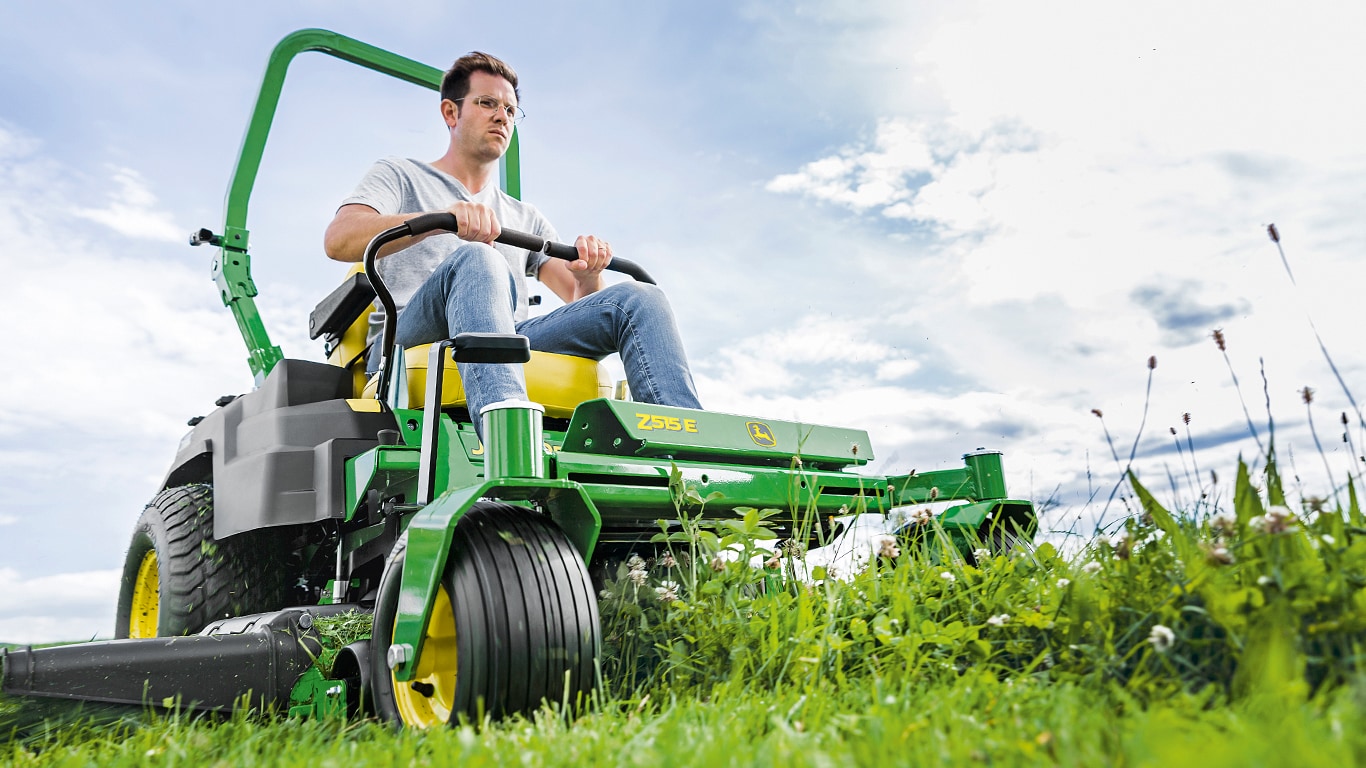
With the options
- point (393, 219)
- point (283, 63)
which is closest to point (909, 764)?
point (393, 219)

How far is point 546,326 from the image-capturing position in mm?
3129

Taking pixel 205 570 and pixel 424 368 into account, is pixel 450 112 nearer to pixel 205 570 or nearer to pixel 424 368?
pixel 424 368

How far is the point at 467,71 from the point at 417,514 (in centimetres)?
239

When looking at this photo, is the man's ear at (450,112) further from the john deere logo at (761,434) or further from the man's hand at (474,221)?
the john deere logo at (761,434)

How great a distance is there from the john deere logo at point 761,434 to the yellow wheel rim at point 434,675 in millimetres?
992

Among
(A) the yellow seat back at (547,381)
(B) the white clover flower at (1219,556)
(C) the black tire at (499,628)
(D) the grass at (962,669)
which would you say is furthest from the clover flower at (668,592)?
(B) the white clover flower at (1219,556)

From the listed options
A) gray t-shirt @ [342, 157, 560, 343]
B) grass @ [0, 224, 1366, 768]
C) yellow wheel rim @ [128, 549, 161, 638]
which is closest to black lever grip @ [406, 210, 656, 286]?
gray t-shirt @ [342, 157, 560, 343]

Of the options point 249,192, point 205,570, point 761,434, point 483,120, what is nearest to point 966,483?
point 761,434

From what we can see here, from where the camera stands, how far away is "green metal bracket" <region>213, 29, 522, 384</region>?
4.02 meters

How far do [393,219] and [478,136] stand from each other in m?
0.88

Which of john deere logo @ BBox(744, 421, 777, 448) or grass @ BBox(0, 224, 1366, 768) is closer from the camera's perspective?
grass @ BBox(0, 224, 1366, 768)

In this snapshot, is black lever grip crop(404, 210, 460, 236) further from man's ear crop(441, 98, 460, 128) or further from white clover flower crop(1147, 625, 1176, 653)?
white clover flower crop(1147, 625, 1176, 653)

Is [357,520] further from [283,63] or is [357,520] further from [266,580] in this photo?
[283,63]

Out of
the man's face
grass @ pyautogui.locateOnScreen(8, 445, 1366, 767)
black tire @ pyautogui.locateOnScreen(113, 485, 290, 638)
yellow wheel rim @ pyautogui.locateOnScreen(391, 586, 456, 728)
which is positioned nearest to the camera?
grass @ pyautogui.locateOnScreen(8, 445, 1366, 767)
